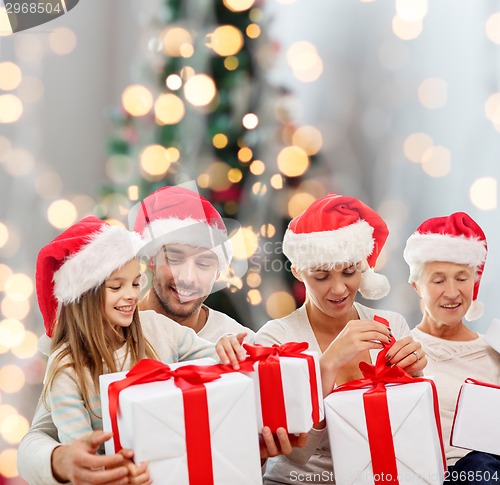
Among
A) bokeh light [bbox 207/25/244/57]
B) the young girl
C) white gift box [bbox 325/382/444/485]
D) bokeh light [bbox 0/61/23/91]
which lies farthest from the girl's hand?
bokeh light [bbox 0/61/23/91]

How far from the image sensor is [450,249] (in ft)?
6.18

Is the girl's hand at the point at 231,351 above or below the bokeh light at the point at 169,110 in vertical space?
below

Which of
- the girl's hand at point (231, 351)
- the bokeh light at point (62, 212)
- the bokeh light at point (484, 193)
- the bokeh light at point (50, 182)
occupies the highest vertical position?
the bokeh light at point (50, 182)

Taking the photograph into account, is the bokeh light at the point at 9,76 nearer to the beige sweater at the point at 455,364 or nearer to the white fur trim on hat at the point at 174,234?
the white fur trim on hat at the point at 174,234

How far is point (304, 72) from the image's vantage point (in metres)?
2.17

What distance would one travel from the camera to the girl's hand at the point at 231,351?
141 centimetres

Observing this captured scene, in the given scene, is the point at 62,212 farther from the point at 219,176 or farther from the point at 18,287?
the point at 219,176

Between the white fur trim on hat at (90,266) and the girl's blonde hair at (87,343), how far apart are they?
0.03 metres

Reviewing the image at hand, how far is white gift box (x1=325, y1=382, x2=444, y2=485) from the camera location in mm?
1360

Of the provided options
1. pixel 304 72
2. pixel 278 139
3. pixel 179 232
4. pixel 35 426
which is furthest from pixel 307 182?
pixel 35 426

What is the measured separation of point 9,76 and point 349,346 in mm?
1372

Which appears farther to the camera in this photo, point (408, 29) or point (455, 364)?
point (408, 29)

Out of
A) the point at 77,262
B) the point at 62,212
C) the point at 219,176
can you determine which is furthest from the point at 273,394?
the point at 62,212

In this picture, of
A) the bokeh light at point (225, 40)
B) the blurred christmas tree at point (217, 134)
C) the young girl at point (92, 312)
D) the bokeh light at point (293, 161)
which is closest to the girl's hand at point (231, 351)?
the young girl at point (92, 312)
